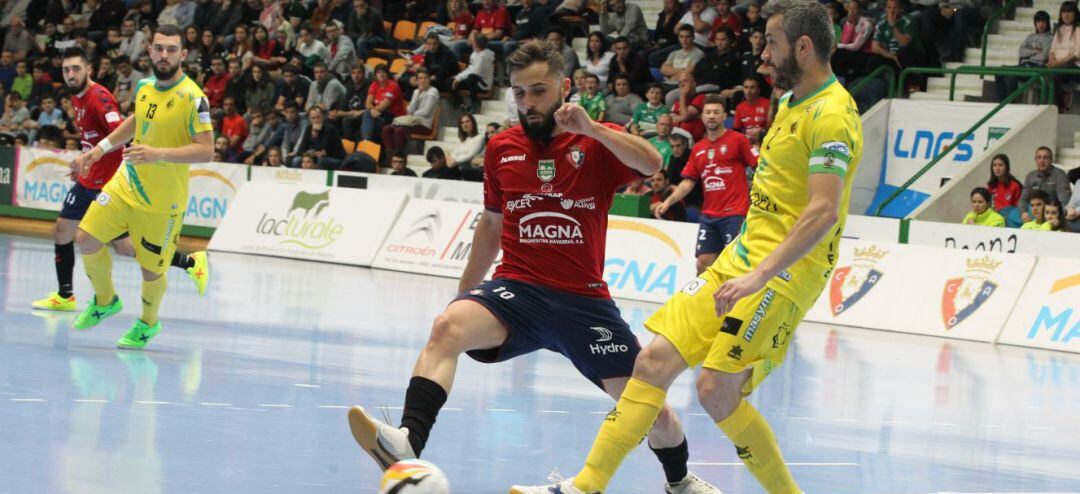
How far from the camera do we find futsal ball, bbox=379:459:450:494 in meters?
4.62

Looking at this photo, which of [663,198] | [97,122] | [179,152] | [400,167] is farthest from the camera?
[400,167]

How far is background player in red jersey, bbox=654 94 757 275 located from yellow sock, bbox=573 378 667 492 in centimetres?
877

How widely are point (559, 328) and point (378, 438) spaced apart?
971 millimetres

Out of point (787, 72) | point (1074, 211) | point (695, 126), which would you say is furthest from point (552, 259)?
point (695, 126)

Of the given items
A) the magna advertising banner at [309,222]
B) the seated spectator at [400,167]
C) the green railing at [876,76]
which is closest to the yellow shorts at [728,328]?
the magna advertising banner at [309,222]

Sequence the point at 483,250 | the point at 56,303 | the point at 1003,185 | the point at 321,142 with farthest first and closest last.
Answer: the point at 321,142 → the point at 1003,185 → the point at 56,303 → the point at 483,250

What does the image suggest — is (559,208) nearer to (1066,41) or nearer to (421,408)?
(421,408)

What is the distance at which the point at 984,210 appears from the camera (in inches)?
615

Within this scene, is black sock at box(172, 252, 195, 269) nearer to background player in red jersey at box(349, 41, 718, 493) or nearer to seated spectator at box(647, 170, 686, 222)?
background player in red jersey at box(349, 41, 718, 493)

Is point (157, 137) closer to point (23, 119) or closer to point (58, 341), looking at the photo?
point (58, 341)

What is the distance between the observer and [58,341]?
9148 millimetres

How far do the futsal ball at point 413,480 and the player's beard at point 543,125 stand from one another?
1490 mm

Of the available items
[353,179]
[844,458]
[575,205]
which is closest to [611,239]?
[353,179]

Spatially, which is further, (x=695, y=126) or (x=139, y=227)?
(x=695, y=126)
